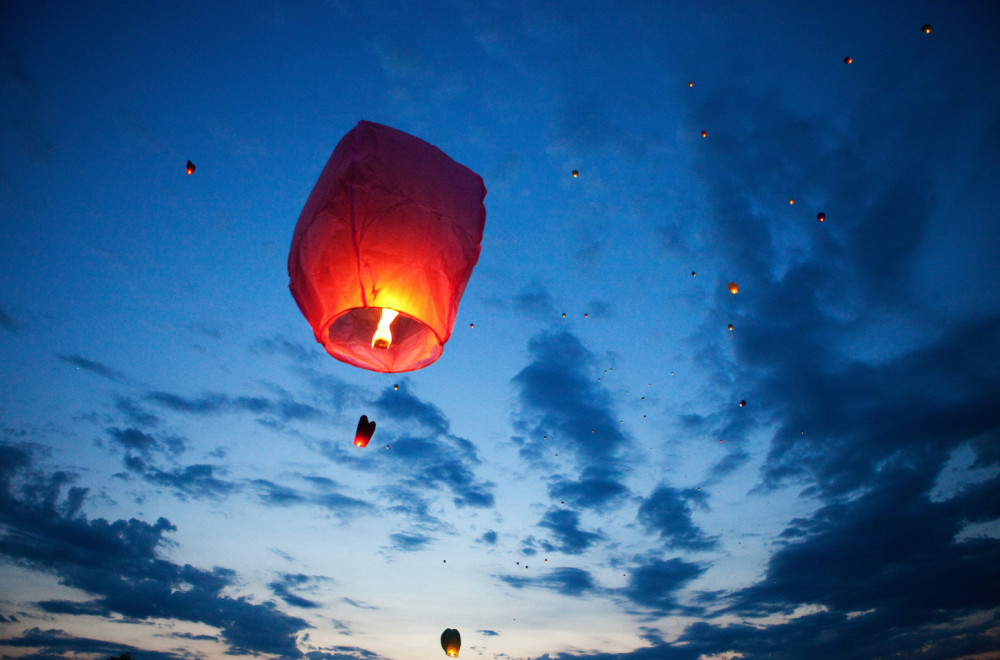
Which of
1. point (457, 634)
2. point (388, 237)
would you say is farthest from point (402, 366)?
point (457, 634)

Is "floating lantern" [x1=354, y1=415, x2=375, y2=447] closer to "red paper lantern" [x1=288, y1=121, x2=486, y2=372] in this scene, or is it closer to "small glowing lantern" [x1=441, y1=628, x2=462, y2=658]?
"red paper lantern" [x1=288, y1=121, x2=486, y2=372]

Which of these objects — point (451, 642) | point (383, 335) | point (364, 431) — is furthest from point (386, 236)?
point (451, 642)

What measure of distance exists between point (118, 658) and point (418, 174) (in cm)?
3475

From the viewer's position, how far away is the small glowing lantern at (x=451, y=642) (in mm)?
6056

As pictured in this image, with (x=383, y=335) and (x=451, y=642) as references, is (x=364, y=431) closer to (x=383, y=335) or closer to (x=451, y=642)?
(x=383, y=335)

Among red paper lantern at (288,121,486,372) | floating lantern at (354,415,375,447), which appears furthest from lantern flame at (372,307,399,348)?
floating lantern at (354,415,375,447)

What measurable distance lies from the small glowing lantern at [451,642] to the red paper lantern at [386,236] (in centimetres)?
547

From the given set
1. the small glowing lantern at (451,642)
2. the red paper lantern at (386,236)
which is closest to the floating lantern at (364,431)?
the red paper lantern at (386,236)

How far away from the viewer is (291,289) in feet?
7.01

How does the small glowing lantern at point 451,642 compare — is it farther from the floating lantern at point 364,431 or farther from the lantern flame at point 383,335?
the lantern flame at point 383,335

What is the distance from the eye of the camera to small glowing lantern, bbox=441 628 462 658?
6056 mm

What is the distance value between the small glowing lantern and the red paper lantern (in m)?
5.47

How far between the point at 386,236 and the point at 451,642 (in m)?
6.09

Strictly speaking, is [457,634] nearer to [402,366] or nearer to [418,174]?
[402,366]
